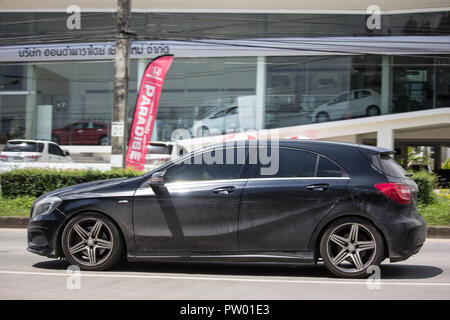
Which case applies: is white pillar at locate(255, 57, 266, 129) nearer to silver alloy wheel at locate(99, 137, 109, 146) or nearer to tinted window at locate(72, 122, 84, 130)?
silver alloy wheel at locate(99, 137, 109, 146)

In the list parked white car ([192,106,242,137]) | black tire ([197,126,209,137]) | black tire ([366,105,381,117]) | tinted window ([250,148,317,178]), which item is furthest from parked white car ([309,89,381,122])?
tinted window ([250,148,317,178])

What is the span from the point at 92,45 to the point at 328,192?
2694 cm

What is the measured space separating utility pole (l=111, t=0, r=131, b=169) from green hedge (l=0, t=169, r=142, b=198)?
0.86 m

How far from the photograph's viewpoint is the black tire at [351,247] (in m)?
6.46

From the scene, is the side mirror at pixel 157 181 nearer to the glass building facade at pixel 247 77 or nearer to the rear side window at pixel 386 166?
the rear side window at pixel 386 166

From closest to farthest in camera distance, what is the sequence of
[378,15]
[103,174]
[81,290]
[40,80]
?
[81,290] → [103,174] → [378,15] → [40,80]

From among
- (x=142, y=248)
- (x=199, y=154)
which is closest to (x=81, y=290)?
(x=142, y=248)

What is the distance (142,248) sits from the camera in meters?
6.75

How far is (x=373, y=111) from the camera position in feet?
97.3

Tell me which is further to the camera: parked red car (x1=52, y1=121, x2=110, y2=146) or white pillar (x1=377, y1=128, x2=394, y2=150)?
parked red car (x1=52, y1=121, x2=110, y2=146)

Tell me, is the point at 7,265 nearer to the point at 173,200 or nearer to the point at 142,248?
the point at 142,248

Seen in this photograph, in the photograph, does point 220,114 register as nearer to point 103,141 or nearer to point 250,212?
point 103,141

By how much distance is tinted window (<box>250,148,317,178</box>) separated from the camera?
6.71m

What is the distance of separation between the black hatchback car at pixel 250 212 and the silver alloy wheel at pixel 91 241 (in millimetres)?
12
